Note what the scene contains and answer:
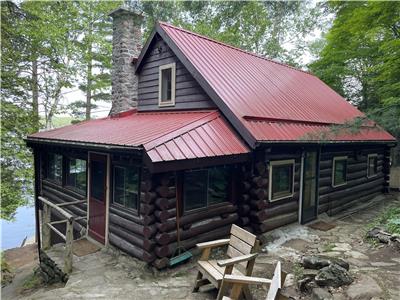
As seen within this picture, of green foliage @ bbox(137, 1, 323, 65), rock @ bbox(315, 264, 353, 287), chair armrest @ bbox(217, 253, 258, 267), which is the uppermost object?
green foliage @ bbox(137, 1, 323, 65)

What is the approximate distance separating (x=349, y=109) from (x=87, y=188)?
37.6ft

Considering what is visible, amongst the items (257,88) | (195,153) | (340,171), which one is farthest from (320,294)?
(340,171)

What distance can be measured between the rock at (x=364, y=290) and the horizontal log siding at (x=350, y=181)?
16.6ft

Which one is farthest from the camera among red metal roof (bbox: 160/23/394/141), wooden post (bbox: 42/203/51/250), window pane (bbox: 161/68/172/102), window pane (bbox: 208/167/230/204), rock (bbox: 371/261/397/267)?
window pane (bbox: 161/68/172/102)

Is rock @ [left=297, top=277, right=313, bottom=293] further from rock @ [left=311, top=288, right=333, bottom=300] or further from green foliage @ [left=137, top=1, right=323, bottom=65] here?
green foliage @ [left=137, top=1, right=323, bottom=65]

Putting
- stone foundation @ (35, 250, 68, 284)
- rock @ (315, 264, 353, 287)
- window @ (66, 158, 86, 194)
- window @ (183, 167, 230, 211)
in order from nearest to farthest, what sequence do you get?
rock @ (315, 264, 353, 287)
stone foundation @ (35, 250, 68, 284)
window @ (183, 167, 230, 211)
window @ (66, 158, 86, 194)

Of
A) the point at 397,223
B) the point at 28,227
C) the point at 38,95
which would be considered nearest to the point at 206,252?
the point at 397,223

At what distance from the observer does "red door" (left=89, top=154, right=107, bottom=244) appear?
7.61 m

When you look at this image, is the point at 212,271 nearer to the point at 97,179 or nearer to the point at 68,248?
the point at 68,248

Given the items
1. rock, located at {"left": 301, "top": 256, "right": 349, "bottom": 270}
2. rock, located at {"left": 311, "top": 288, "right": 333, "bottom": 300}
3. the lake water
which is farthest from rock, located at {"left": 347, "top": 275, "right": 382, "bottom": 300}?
the lake water

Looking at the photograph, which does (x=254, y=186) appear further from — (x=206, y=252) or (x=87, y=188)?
(x=87, y=188)

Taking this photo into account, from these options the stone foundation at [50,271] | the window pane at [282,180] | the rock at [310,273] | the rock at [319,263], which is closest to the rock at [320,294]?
the rock at [310,273]

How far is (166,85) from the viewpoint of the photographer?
969 cm

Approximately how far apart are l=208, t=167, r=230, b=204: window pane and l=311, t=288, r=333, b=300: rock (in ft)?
9.88
